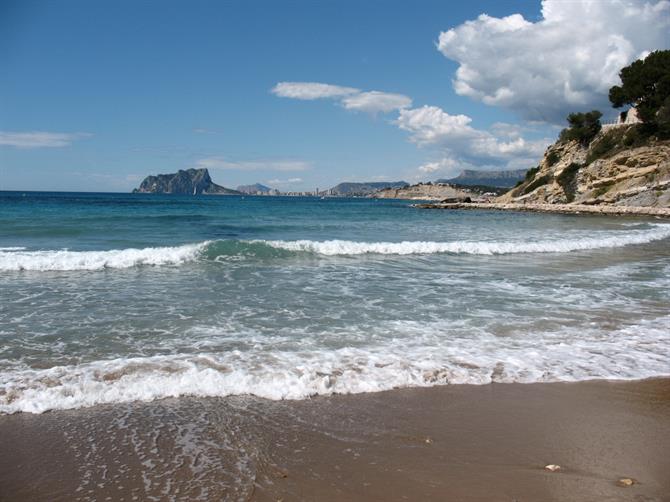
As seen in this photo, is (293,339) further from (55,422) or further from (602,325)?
(602,325)

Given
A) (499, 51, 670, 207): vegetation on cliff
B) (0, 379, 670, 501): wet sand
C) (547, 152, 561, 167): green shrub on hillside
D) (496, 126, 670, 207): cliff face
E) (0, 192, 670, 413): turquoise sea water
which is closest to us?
(0, 379, 670, 501): wet sand

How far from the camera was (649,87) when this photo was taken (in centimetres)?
6034

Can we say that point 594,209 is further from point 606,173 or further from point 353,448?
point 353,448

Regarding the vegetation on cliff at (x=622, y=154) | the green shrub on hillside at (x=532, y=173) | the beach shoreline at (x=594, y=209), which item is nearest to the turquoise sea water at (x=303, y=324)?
the beach shoreline at (x=594, y=209)

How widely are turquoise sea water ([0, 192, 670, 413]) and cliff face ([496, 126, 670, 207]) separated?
44.4m

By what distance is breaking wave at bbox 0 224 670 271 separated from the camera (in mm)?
13133

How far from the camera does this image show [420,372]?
5.39 m

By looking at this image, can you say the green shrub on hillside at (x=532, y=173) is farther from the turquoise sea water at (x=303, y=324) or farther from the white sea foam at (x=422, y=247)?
the turquoise sea water at (x=303, y=324)

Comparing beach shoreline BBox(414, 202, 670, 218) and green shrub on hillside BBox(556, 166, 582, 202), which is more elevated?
green shrub on hillside BBox(556, 166, 582, 202)

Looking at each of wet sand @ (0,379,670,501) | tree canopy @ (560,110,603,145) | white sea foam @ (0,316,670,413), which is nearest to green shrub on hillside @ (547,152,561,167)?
tree canopy @ (560,110,603,145)

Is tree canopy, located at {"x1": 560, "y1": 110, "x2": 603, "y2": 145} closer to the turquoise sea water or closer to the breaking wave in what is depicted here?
the breaking wave

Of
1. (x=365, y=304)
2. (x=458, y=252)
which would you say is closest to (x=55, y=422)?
(x=365, y=304)

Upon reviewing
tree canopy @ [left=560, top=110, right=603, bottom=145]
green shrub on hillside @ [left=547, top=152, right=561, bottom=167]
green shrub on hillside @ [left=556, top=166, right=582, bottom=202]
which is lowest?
green shrub on hillside @ [left=556, top=166, right=582, bottom=202]

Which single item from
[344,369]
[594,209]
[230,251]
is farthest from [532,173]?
[344,369]
